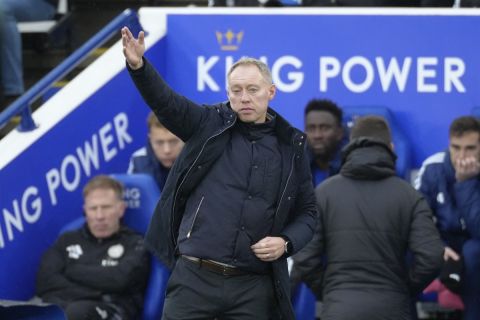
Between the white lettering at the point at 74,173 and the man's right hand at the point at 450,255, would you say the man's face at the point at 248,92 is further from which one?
the white lettering at the point at 74,173

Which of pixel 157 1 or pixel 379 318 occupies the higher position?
pixel 157 1

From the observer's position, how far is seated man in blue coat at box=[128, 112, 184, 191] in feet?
26.1

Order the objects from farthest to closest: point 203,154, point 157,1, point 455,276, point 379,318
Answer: point 157,1 → point 455,276 → point 379,318 → point 203,154

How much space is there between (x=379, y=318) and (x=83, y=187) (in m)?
2.82

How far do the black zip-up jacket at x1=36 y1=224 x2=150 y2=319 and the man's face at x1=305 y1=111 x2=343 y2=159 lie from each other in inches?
52.6

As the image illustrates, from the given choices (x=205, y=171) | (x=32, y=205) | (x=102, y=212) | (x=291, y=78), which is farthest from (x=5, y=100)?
(x=205, y=171)

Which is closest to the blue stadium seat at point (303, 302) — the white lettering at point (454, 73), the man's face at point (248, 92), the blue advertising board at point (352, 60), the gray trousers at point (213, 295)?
the blue advertising board at point (352, 60)

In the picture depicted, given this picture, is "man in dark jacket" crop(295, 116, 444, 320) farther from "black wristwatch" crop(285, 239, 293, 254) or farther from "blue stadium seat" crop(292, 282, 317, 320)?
"black wristwatch" crop(285, 239, 293, 254)

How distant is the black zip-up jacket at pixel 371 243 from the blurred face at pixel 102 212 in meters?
1.50

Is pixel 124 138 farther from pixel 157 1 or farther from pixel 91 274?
pixel 157 1

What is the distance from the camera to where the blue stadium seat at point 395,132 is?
27.6 feet

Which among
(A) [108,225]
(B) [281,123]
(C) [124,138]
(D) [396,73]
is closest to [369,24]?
(D) [396,73]

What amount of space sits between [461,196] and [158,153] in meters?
2.00

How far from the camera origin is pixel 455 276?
284 inches
